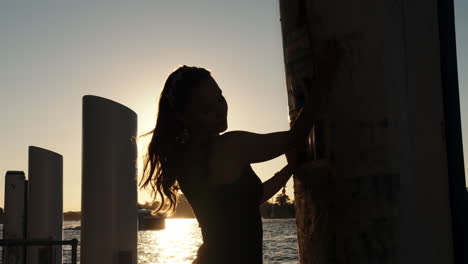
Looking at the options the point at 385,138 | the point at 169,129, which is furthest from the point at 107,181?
the point at 385,138

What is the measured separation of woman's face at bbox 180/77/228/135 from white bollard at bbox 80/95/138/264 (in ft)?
12.7

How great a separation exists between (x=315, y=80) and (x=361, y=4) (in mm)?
306

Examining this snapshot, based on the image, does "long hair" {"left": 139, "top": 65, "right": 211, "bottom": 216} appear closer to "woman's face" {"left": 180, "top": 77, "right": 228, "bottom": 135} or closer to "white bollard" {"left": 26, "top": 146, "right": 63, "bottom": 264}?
"woman's face" {"left": 180, "top": 77, "right": 228, "bottom": 135}

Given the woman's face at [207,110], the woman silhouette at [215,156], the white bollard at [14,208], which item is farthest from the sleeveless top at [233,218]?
the white bollard at [14,208]

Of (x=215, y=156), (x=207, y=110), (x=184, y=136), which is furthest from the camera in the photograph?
(x=184, y=136)

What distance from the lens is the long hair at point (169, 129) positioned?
7.88ft

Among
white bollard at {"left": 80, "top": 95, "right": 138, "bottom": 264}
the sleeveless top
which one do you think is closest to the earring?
the sleeveless top

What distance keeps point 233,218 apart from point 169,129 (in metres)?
0.49

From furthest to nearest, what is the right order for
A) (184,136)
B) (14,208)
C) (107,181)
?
(14,208) → (107,181) → (184,136)

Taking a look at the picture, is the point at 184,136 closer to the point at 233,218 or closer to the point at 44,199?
the point at 233,218

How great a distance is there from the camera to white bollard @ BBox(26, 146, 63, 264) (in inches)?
422

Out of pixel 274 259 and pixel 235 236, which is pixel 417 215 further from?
pixel 274 259

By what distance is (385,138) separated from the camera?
1931 millimetres

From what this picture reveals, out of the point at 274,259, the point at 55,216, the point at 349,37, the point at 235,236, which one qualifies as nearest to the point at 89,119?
the point at 235,236
